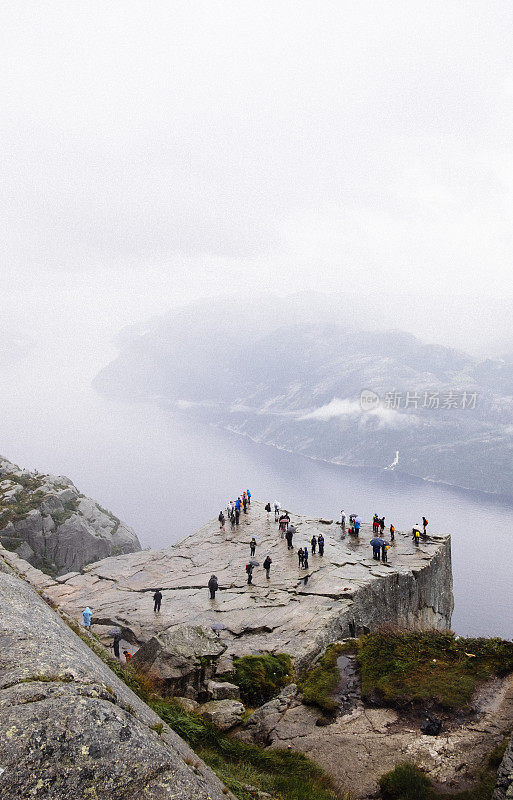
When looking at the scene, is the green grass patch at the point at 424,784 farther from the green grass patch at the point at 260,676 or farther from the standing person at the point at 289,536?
the standing person at the point at 289,536

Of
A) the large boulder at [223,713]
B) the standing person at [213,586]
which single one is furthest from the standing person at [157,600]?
the large boulder at [223,713]

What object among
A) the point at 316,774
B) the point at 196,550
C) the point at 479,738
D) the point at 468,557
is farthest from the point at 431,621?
the point at 468,557

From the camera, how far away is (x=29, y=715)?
7125 millimetres

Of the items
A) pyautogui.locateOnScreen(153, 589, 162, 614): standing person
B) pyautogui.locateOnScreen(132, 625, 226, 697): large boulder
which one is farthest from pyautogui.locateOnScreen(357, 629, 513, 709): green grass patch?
pyautogui.locateOnScreen(153, 589, 162, 614): standing person

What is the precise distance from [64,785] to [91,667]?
10.9 feet

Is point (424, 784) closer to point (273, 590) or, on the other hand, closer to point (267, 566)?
point (273, 590)

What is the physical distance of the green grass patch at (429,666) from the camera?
14.3m

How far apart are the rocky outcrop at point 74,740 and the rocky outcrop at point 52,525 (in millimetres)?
32327

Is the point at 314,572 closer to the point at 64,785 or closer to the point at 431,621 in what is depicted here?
the point at 431,621

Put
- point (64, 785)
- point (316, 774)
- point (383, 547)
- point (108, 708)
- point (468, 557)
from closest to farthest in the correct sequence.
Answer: point (64, 785) → point (108, 708) → point (316, 774) → point (383, 547) → point (468, 557)

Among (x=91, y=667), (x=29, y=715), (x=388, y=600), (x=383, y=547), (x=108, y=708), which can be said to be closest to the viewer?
(x=29, y=715)

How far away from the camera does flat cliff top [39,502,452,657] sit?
2052cm

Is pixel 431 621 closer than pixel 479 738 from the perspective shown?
No

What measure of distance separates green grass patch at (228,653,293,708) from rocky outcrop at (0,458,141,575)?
27.6m
